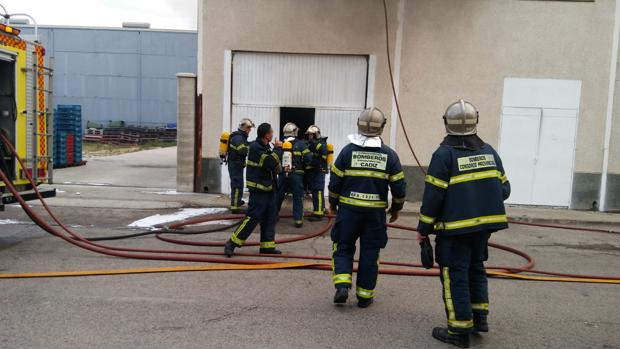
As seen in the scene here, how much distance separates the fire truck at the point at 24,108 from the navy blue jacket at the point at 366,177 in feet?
14.8

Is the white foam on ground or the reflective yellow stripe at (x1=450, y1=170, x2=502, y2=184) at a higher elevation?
the reflective yellow stripe at (x1=450, y1=170, x2=502, y2=184)

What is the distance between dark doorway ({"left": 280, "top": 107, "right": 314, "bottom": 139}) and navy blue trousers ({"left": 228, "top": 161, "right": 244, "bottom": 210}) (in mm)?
3442

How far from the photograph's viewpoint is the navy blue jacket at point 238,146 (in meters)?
9.30

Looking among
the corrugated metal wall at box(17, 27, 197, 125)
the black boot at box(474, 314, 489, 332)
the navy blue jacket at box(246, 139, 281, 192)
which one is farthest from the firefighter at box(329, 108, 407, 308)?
the corrugated metal wall at box(17, 27, 197, 125)

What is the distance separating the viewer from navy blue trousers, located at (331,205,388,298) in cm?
493

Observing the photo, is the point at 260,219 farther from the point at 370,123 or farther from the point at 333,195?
the point at 370,123

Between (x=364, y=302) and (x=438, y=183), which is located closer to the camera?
(x=438, y=183)

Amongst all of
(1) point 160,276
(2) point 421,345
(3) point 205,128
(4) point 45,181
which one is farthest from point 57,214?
(2) point 421,345

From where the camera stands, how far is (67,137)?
727 inches

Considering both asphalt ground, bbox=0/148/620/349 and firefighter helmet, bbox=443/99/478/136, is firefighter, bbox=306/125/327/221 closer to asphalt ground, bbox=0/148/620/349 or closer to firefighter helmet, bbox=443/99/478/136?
asphalt ground, bbox=0/148/620/349

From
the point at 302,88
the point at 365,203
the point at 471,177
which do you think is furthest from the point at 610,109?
the point at 471,177

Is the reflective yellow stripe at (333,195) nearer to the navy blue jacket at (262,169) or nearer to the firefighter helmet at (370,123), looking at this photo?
the firefighter helmet at (370,123)

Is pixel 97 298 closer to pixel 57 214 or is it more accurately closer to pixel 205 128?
pixel 57 214

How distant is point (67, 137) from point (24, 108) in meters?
11.9
